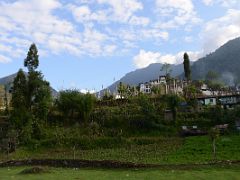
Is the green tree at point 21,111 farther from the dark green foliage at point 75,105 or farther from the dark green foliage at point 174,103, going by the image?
the dark green foliage at point 174,103

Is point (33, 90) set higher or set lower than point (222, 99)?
higher

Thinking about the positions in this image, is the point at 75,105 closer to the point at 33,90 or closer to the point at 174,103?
the point at 33,90

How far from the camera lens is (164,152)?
3828 cm

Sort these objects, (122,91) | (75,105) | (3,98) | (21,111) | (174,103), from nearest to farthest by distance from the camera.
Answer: (21,111) < (174,103) < (75,105) < (122,91) < (3,98)

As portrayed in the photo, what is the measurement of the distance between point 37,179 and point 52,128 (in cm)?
3164

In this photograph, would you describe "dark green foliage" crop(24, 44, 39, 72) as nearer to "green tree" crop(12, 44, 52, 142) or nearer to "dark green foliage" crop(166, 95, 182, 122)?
"green tree" crop(12, 44, 52, 142)

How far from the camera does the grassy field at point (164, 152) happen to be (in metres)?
34.4

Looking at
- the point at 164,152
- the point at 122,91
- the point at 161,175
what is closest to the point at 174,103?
the point at 122,91

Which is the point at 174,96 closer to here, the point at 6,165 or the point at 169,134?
the point at 169,134

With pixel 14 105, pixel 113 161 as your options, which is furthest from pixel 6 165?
pixel 14 105

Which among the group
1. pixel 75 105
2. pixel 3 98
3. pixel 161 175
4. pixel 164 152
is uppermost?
pixel 3 98

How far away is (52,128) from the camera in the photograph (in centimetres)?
5694

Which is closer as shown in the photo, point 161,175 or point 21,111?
point 161,175

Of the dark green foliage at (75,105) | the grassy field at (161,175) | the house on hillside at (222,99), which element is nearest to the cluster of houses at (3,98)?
the dark green foliage at (75,105)
